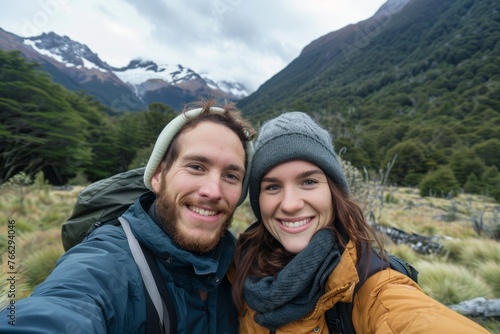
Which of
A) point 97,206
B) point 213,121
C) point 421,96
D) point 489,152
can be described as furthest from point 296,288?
point 421,96

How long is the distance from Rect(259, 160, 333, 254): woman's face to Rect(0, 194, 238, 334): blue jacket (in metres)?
0.40

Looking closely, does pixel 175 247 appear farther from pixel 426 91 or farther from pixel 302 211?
pixel 426 91

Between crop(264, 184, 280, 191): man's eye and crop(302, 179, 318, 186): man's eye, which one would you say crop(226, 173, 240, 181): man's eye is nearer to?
crop(264, 184, 280, 191): man's eye

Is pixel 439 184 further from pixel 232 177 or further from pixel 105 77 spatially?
pixel 105 77

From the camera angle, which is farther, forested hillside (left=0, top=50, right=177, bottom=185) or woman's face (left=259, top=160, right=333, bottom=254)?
forested hillside (left=0, top=50, right=177, bottom=185)

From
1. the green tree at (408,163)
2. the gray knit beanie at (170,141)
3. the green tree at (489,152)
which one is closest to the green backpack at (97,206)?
the gray knit beanie at (170,141)

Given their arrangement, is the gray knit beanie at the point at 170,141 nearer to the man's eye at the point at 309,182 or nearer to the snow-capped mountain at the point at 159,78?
the man's eye at the point at 309,182

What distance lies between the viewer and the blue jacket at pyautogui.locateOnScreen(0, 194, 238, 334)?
2.76ft

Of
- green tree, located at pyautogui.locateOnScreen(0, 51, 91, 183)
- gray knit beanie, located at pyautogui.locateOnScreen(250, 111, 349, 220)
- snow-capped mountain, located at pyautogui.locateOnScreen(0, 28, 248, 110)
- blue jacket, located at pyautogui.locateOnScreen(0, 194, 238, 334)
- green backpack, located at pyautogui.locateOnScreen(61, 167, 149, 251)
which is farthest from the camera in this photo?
snow-capped mountain, located at pyautogui.locateOnScreen(0, 28, 248, 110)

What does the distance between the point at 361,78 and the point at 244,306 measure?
392ft

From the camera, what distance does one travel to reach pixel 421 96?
6819 centimetres

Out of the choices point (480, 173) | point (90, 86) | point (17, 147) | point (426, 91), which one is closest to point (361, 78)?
point (426, 91)

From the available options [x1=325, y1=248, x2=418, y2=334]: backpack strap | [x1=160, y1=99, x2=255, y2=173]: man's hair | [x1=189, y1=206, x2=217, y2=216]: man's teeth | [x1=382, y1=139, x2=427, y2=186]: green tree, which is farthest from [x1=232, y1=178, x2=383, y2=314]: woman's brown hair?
[x1=382, y1=139, x2=427, y2=186]: green tree

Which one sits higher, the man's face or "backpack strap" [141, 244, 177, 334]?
the man's face
